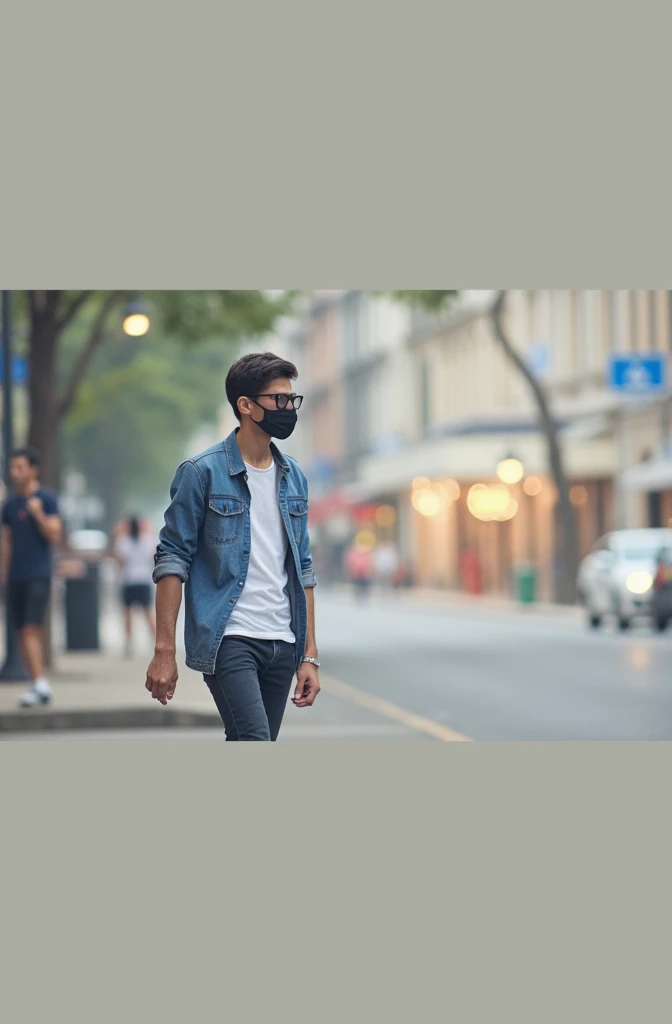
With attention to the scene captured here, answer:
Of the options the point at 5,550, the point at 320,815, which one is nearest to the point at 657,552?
the point at 5,550

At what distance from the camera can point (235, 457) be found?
255 inches

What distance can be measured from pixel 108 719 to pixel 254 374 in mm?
7990

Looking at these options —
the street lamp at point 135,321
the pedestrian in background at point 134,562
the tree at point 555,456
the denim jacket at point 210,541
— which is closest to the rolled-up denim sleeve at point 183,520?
the denim jacket at point 210,541

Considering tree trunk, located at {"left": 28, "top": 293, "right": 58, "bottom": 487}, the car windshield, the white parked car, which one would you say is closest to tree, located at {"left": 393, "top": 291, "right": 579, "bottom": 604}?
the white parked car

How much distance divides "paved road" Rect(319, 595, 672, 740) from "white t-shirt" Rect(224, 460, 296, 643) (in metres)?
7.69

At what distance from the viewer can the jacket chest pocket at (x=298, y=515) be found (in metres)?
6.52

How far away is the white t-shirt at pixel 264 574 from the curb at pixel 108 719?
24.7 ft

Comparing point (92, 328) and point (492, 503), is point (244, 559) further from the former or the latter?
point (492, 503)

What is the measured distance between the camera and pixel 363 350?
82.6 metres

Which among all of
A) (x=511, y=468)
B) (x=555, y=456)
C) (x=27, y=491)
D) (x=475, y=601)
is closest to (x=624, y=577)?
(x=555, y=456)

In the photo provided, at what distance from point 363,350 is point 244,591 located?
76.4 m

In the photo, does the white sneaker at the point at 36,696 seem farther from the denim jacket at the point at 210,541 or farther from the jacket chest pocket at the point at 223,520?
the jacket chest pocket at the point at 223,520

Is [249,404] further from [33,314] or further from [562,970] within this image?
[33,314]

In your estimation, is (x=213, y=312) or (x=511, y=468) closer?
(x=213, y=312)
